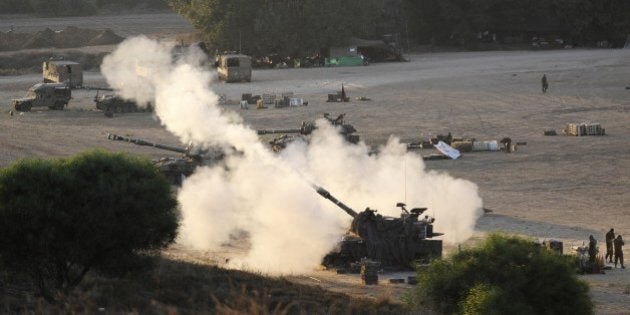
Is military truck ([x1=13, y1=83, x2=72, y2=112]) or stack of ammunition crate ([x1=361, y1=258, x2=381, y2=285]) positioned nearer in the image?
stack of ammunition crate ([x1=361, y1=258, x2=381, y2=285])

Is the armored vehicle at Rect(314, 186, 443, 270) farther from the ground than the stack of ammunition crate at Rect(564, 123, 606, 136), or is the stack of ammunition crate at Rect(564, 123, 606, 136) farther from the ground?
Answer: the stack of ammunition crate at Rect(564, 123, 606, 136)

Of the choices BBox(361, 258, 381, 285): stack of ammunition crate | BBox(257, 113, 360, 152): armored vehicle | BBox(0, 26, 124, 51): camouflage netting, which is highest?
BBox(0, 26, 124, 51): camouflage netting

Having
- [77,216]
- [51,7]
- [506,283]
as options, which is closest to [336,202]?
[506,283]

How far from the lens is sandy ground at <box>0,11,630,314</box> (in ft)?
126

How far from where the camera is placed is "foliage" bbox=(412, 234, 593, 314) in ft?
82.8

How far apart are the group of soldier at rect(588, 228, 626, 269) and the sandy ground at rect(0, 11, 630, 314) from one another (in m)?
0.62

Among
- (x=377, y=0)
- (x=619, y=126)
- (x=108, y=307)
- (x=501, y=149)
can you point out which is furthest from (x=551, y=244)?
(x=377, y=0)

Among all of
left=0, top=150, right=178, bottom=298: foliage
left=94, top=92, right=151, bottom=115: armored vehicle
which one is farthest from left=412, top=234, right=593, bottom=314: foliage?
left=94, top=92, right=151, bottom=115: armored vehicle

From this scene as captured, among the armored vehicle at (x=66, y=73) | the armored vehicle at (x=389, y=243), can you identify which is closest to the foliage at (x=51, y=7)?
the armored vehicle at (x=66, y=73)

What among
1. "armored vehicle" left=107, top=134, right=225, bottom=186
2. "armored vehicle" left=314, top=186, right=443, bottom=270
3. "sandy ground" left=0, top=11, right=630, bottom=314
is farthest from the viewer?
"armored vehicle" left=107, top=134, right=225, bottom=186

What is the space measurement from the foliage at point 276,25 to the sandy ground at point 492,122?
3899 mm

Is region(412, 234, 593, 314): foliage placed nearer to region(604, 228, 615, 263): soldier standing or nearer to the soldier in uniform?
the soldier in uniform

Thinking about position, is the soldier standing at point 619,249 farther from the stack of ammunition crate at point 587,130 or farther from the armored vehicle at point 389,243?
the stack of ammunition crate at point 587,130

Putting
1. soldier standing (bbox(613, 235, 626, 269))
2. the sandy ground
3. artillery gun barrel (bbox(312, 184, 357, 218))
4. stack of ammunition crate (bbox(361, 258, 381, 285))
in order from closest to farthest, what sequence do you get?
stack of ammunition crate (bbox(361, 258, 381, 285)), soldier standing (bbox(613, 235, 626, 269)), artillery gun barrel (bbox(312, 184, 357, 218)), the sandy ground
